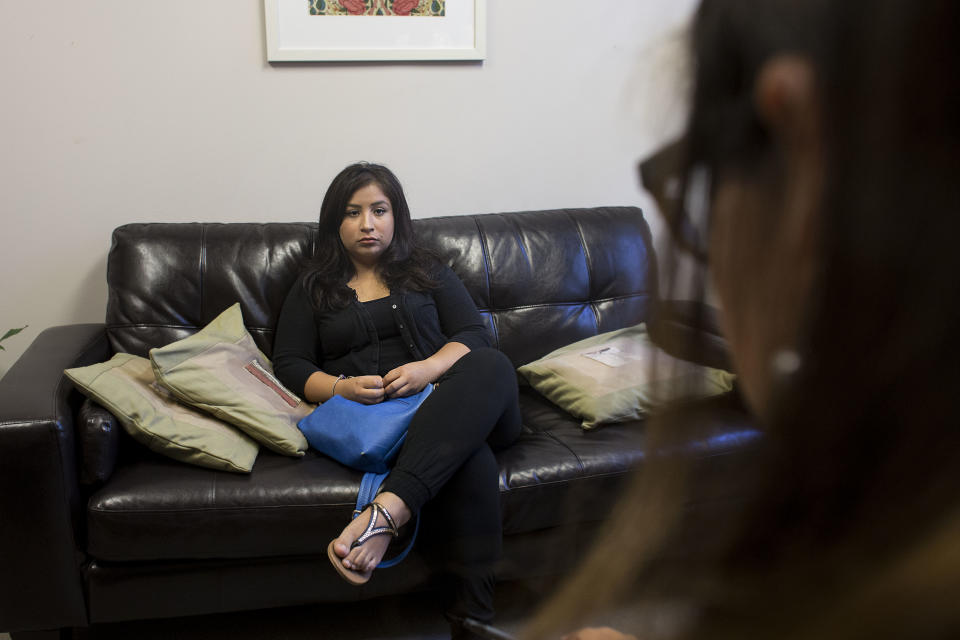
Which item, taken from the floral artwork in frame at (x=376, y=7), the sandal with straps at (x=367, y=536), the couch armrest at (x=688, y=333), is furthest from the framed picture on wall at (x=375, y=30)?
the couch armrest at (x=688, y=333)

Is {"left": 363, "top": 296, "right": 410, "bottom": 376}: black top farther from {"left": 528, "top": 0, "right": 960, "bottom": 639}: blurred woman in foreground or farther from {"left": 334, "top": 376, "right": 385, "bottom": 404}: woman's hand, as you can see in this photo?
{"left": 528, "top": 0, "right": 960, "bottom": 639}: blurred woman in foreground

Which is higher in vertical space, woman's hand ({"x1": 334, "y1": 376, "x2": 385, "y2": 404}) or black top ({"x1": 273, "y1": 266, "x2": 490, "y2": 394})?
black top ({"x1": 273, "y1": 266, "x2": 490, "y2": 394})

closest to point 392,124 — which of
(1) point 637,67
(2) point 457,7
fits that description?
(2) point 457,7

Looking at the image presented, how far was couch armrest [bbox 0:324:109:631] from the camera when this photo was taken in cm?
169

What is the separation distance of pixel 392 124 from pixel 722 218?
8.28 feet

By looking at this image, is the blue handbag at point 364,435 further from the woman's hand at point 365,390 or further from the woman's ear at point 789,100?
the woman's ear at point 789,100

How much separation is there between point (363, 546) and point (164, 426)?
1.98ft

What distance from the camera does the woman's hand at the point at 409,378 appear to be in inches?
82.1

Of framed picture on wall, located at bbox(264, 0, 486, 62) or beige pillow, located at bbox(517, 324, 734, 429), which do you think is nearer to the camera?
beige pillow, located at bbox(517, 324, 734, 429)

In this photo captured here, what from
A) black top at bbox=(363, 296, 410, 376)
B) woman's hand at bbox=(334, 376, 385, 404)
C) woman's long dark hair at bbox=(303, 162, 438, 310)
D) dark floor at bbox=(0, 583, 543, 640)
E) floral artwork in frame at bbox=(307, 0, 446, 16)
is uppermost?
floral artwork in frame at bbox=(307, 0, 446, 16)

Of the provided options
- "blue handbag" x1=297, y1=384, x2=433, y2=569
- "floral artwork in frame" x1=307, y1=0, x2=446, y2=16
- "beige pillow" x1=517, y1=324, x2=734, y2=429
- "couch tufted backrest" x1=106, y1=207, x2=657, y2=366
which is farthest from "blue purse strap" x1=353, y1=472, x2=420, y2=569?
"floral artwork in frame" x1=307, y1=0, x2=446, y2=16

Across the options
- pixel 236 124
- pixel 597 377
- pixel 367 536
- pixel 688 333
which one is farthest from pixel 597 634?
pixel 236 124

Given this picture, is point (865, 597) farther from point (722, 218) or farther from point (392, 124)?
point (392, 124)

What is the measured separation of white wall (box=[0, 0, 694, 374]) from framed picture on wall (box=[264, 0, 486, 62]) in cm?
5
